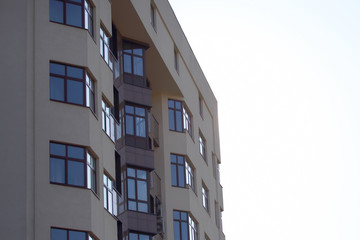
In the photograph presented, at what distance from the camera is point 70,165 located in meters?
30.8

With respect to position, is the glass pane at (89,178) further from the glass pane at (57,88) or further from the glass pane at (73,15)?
the glass pane at (73,15)

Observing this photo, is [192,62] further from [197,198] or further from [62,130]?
[62,130]

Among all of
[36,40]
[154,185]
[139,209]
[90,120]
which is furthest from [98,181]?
[154,185]

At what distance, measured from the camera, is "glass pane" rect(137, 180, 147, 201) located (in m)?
40.5

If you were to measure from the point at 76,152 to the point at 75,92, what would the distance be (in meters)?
2.16

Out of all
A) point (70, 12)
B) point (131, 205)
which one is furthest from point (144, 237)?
point (70, 12)

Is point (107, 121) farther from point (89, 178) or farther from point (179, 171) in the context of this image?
point (179, 171)

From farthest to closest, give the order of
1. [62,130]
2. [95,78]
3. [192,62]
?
1. [192,62]
2. [95,78]
3. [62,130]

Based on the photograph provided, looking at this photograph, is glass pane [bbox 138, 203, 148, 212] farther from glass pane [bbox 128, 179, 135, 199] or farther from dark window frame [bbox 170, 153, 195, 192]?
dark window frame [bbox 170, 153, 195, 192]

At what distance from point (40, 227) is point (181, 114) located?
60.8 feet

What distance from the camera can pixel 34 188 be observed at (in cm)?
2959

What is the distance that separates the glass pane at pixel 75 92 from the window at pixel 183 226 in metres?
13.6

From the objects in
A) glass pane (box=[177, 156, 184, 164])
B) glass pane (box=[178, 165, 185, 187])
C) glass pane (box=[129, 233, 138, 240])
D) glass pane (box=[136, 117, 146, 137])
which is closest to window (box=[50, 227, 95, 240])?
glass pane (box=[129, 233, 138, 240])

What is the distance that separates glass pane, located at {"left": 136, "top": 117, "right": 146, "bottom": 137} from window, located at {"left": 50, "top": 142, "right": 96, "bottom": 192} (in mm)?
10014
